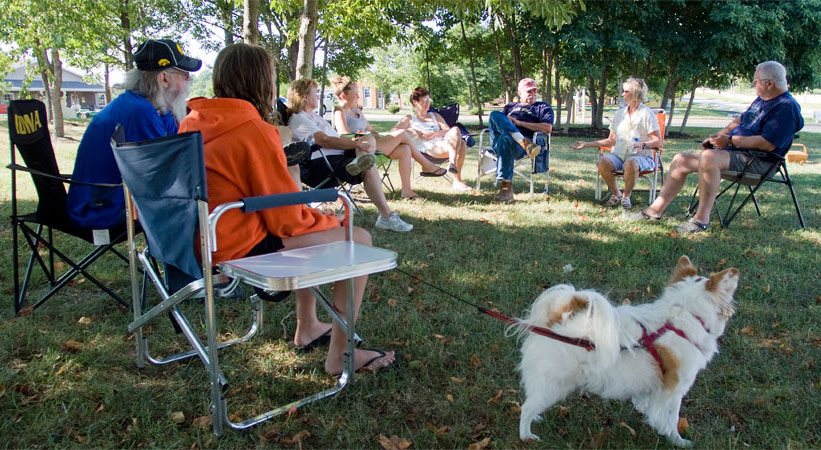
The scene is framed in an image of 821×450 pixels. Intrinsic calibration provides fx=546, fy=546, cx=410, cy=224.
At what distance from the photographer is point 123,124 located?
2.87 metres

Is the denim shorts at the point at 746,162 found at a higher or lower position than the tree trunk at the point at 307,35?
lower

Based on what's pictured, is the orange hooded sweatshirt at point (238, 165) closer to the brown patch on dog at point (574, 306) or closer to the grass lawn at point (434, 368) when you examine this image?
the grass lawn at point (434, 368)

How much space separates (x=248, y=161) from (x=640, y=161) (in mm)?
5124

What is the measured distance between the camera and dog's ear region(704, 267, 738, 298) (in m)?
2.01

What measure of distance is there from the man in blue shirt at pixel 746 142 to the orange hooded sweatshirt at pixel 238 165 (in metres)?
4.25

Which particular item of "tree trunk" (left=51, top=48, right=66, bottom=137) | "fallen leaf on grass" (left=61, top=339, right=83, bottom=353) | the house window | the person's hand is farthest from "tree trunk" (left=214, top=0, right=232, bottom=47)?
the house window

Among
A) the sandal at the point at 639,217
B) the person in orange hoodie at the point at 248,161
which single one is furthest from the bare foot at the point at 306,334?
the sandal at the point at 639,217

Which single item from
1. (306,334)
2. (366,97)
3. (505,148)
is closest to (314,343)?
(306,334)

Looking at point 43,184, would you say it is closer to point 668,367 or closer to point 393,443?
point 393,443

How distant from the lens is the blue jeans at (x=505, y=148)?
672cm

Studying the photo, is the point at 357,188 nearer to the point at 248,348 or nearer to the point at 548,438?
the point at 248,348

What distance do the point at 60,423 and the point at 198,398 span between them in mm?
512

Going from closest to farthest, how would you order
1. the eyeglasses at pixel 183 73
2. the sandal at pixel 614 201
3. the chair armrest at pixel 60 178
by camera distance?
the chair armrest at pixel 60 178
the eyeglasses at pixel 183 73
the sandal at pixel 614 201

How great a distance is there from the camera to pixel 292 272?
1818 millimetres
